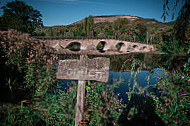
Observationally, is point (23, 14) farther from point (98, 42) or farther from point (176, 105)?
point (176, 105)

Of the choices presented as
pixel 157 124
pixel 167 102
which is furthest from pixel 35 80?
pixel 167 102

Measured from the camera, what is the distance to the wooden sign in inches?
83.9

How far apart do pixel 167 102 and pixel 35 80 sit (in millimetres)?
3212

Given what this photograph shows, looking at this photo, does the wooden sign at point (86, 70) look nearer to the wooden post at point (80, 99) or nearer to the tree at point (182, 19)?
the wooden post at point (80, 99)

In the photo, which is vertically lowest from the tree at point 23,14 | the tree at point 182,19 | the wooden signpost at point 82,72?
the wooden signpost at point 82,72

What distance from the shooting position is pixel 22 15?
90.3 feet

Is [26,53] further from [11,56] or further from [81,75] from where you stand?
[81,75]

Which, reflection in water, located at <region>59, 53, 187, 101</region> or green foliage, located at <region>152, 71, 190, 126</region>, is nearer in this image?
green foliage, located at <region>152, 71, 190, 126</region>

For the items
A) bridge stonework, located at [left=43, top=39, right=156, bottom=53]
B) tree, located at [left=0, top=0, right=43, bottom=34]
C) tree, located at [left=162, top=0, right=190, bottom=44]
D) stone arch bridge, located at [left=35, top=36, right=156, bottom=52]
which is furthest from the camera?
bridge stonework, located at [left=43, top=39, right=156, bottom=53]

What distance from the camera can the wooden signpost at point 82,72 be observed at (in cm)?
213

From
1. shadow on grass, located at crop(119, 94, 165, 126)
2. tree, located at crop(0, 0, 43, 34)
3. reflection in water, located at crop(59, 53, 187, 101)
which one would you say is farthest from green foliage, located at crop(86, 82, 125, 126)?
tree, located at crop(0, 0, 43, 34)

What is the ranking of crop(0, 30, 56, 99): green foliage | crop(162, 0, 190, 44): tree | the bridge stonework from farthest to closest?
the bridge stonework
crop(0, 30, 56, 99): green foliage
crop(162, 0, 190, 44): tree

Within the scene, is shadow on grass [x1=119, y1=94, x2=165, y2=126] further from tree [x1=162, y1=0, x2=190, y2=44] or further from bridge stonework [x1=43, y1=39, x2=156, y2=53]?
bridge stonework [x1=43, y1=39, x2=156, y2=53]

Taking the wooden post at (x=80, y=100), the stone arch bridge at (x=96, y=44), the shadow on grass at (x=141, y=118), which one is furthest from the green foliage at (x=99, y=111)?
the stone arch bridge at (x=96, y=44)
